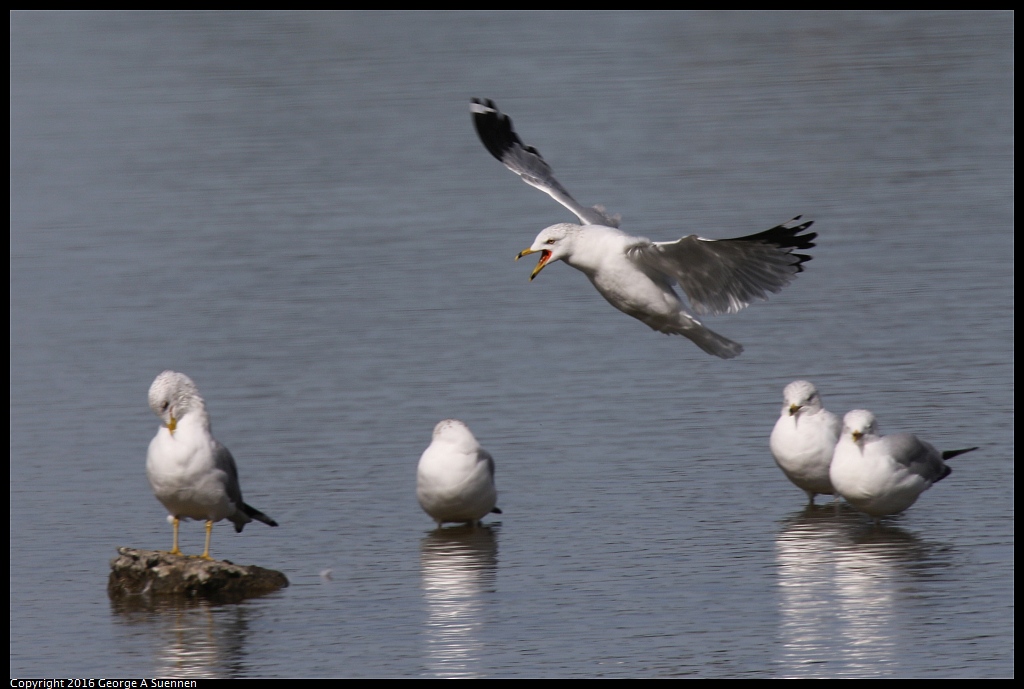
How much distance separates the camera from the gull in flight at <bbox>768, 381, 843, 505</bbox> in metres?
10.3

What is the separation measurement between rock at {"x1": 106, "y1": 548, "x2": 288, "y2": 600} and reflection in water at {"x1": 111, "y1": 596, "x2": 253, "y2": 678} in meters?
0.06

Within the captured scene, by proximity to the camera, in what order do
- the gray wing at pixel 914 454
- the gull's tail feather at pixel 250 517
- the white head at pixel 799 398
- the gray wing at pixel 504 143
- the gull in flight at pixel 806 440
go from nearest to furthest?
the gull's tail feather at pixel 250 517, the gray wing at pixel 914 454, the gull in flight at pixel 806 440, the white head at pixel 799 398, the gray wing at pixel 504 143

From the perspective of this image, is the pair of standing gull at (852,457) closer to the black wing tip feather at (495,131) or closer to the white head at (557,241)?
the white head at (557,241)

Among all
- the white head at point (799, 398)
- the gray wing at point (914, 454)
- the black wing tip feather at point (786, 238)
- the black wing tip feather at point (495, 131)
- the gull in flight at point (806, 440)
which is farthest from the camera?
the black wing tip feather at point (495, 131)

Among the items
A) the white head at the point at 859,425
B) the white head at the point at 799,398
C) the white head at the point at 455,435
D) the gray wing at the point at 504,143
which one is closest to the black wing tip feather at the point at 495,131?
the gray wing at the point at 504,143

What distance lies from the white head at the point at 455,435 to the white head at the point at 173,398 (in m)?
1.47

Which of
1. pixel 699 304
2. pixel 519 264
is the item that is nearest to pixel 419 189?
pixel 519 264

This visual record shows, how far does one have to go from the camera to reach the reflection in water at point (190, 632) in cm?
830

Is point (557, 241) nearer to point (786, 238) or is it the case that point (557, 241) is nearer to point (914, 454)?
point (786, 238)

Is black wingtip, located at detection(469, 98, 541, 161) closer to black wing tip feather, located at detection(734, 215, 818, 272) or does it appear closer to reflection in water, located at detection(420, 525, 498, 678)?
reflection in water, located at detection(420, 525, 498, 678)

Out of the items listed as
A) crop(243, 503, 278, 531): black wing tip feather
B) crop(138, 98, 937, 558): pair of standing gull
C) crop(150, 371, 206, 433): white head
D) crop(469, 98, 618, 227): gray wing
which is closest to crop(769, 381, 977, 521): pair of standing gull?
crop(138, 98, 937, 558): pair of standing gull

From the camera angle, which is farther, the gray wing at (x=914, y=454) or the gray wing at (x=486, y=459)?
the gray wing at (x=486, y=459)

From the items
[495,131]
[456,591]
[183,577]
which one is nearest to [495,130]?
[495,131]

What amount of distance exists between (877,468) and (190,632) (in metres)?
3.68
